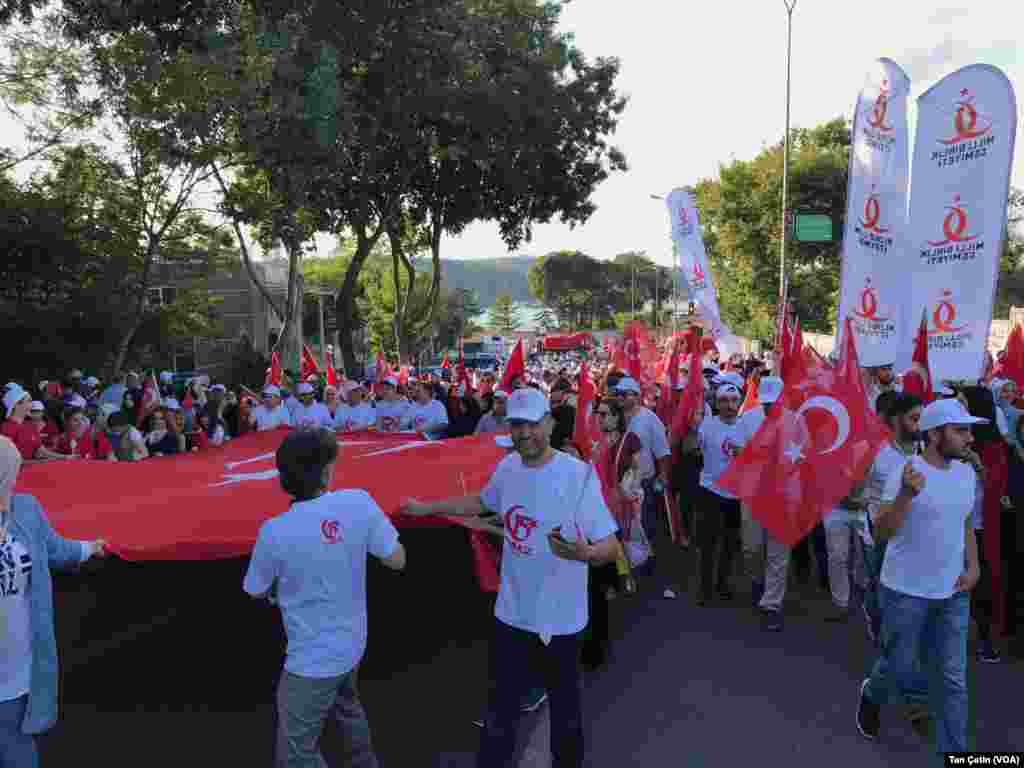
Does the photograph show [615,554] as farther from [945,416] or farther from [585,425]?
[585,425]

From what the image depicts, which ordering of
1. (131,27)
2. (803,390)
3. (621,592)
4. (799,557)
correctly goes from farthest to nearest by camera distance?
(131,27) < (799,557) < (621,592) < (803,390)

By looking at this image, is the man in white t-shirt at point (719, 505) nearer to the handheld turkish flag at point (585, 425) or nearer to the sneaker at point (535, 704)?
the handheld turkish flag at point (585, 425)

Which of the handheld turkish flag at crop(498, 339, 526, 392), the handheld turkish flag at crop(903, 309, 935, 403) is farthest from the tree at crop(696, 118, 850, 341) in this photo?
the handheld turkish flag at crop(903, 309, 935, 403)

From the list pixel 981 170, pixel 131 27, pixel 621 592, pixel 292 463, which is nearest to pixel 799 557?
pixel 621 592

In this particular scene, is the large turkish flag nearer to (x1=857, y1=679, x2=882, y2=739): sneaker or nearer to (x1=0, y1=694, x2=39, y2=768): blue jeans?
(x1=0, y1=694, x2=39, y2=768): blue jeans

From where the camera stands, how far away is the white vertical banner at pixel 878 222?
8242 millimetres

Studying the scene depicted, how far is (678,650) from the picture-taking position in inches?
226

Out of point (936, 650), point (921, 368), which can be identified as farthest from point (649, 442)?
point (936, 650)

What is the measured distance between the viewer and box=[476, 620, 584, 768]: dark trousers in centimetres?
356

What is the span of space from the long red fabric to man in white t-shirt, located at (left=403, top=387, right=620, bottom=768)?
1189 millimetres

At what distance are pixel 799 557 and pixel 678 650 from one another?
225 centimetres

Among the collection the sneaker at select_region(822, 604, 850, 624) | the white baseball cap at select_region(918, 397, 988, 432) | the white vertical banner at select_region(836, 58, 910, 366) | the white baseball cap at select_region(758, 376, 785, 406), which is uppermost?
the white vertical banner at select_region(836, 58, 910, 366)

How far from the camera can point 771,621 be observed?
6125mm

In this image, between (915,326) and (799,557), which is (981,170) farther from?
(799,557)
